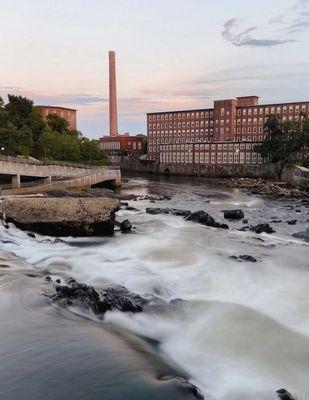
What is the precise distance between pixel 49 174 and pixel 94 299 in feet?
131

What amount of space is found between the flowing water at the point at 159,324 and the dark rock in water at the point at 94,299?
375 millimetres

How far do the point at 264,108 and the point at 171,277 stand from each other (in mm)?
111855

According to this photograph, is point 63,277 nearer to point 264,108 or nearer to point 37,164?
point 37,164

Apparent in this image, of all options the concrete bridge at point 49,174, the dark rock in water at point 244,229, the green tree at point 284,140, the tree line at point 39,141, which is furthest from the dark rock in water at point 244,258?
the green tree at point 284,140

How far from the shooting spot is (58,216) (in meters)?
22.9

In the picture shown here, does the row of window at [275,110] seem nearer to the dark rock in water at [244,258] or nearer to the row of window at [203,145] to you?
the row of window at [203,145]

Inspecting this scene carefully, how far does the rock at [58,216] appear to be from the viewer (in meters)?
22.8

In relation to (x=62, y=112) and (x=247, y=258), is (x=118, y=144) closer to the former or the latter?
(x=62, y=112)

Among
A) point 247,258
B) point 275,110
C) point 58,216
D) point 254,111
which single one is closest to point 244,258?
point 247,258

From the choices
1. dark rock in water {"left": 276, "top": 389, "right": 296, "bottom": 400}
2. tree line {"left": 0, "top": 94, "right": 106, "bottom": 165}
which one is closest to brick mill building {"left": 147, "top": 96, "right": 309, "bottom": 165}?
tree line {"left": 0, "top": 94, "right": 106, "bottom": 165}

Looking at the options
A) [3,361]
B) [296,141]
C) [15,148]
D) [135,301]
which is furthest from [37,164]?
[296,141]

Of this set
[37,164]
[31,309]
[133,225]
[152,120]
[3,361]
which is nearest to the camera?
[3,361]

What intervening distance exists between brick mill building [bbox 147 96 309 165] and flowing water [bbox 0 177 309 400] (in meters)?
89.9

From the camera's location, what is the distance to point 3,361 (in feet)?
29.5
